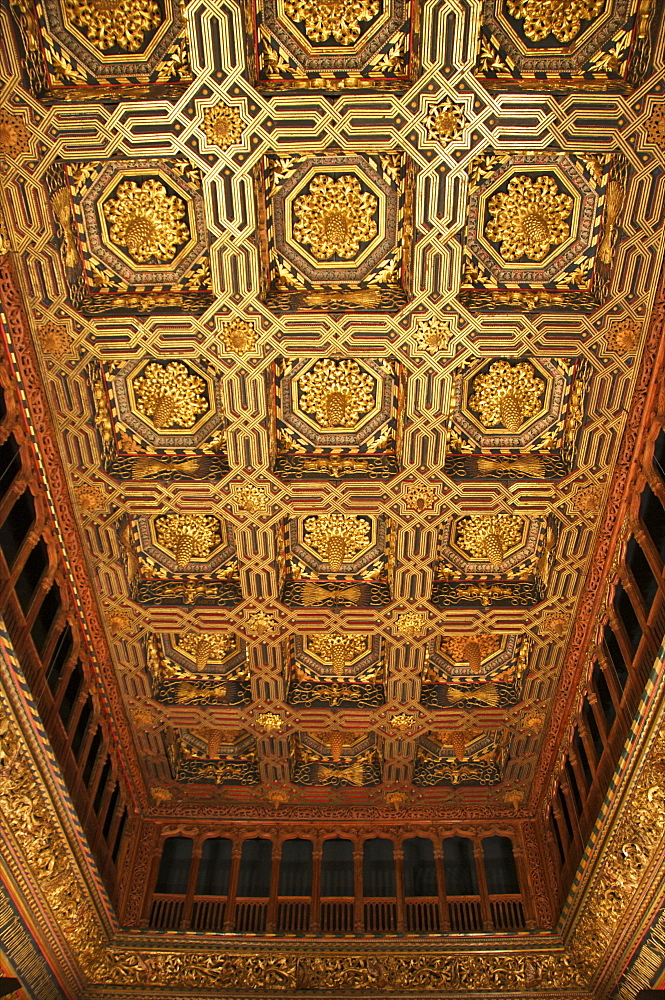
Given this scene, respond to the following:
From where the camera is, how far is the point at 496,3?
5.02 m

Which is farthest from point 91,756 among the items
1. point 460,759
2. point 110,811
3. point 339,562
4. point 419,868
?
point 460,759

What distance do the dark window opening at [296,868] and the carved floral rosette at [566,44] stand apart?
694 centimetres

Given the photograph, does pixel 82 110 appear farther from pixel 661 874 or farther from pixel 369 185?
pixel 661 874

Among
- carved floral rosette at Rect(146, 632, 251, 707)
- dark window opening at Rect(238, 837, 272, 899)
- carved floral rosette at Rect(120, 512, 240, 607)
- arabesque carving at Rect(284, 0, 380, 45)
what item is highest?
arabesque carving at Rect(284, 0, 380, 45)

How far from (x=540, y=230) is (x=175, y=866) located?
6672mm

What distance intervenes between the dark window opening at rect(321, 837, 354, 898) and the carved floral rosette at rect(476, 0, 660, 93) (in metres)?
6.88

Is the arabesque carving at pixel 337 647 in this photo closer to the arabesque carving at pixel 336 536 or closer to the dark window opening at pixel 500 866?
the arabesque carving at pixel 336 536

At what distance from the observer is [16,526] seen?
6.19 m

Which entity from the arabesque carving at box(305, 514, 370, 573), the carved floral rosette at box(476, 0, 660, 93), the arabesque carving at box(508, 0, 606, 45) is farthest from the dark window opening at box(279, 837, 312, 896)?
the arabesque carving at box(508, 0, 606, 45)

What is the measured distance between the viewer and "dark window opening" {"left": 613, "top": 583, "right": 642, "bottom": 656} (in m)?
6.53

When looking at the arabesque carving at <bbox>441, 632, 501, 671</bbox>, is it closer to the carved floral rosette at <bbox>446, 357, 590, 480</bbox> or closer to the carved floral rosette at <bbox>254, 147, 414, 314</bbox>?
the carved floral rosette at <bbox>446, 357, 590, 480</bbox>

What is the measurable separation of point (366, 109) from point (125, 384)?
102 inches

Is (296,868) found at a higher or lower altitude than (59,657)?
lower

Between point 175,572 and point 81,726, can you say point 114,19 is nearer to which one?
point 175,572
